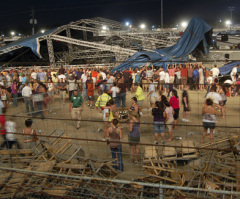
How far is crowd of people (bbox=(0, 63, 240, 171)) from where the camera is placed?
24.5 ft

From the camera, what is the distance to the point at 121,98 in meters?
12.3

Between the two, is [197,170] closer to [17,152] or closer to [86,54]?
[17,152]

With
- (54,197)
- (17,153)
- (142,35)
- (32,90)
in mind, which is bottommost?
(54,197)

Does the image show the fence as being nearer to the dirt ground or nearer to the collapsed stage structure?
the dirt ground

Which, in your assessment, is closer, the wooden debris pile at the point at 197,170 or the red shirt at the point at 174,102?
the wooden debris pile at the point at 197,170

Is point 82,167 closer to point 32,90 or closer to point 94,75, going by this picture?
point 32,90

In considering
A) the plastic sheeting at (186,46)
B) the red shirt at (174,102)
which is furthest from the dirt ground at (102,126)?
the plastic sheeting at (186,46)

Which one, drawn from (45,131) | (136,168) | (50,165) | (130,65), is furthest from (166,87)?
(50,165)

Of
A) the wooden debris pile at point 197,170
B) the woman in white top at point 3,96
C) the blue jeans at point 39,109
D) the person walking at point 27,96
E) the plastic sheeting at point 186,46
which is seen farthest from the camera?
the plastic sheeting at point 186,46

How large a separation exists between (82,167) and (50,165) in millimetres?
698

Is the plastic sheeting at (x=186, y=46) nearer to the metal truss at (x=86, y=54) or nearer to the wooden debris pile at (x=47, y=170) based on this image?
the metal truss at (x=86, y=54)

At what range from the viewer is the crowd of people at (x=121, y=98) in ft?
24.5

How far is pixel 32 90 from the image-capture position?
12953 millimetres

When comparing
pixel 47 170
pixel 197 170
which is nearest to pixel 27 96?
pixel 47 170
